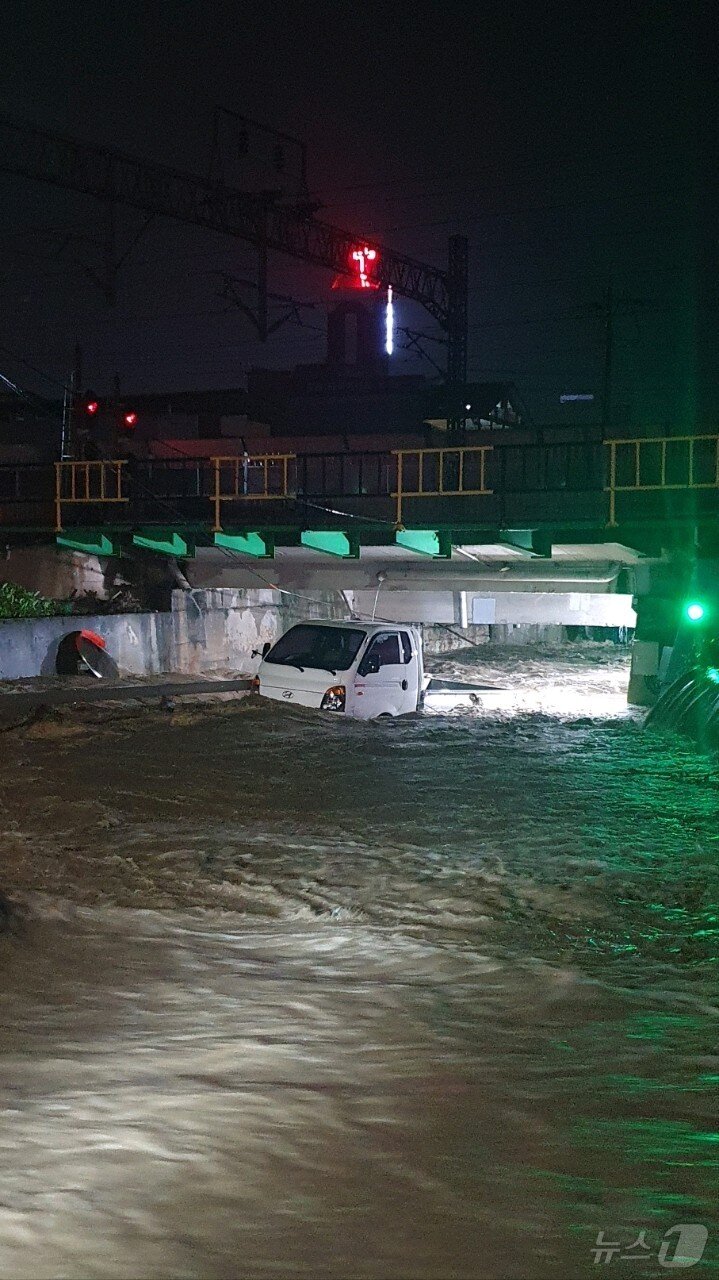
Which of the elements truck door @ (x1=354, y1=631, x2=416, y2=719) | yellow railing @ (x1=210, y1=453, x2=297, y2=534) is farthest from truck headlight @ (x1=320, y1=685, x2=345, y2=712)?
yellow railing @ (x1=210, y1=453, x2=297, y2=534)

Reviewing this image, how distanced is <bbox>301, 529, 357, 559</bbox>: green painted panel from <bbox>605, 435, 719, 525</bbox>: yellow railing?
20.4ft

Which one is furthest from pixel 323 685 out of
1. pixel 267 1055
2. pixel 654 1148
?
pixel 654 1148

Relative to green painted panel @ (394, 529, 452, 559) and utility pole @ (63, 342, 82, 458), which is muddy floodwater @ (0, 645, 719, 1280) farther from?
utility pole @ (63, 342, 82, 458)

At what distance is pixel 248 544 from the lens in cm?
2877

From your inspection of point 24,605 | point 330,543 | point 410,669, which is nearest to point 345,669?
point 410,669

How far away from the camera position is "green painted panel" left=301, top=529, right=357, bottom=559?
89.1 ft

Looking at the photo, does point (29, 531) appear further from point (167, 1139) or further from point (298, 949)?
point (167, 1139)

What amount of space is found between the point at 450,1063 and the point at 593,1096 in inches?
27.2

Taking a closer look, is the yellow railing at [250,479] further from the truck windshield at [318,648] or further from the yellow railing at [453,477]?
the truck windshield at [318,648]

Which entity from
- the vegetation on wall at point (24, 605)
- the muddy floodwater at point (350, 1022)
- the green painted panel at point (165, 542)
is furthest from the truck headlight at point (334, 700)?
the green painted panel at point (165, 542)

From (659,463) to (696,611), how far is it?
2887 millimetres

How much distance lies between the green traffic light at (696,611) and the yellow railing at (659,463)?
2.29 m

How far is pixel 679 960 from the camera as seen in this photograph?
302 inches

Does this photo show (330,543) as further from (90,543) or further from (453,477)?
(90,543)
